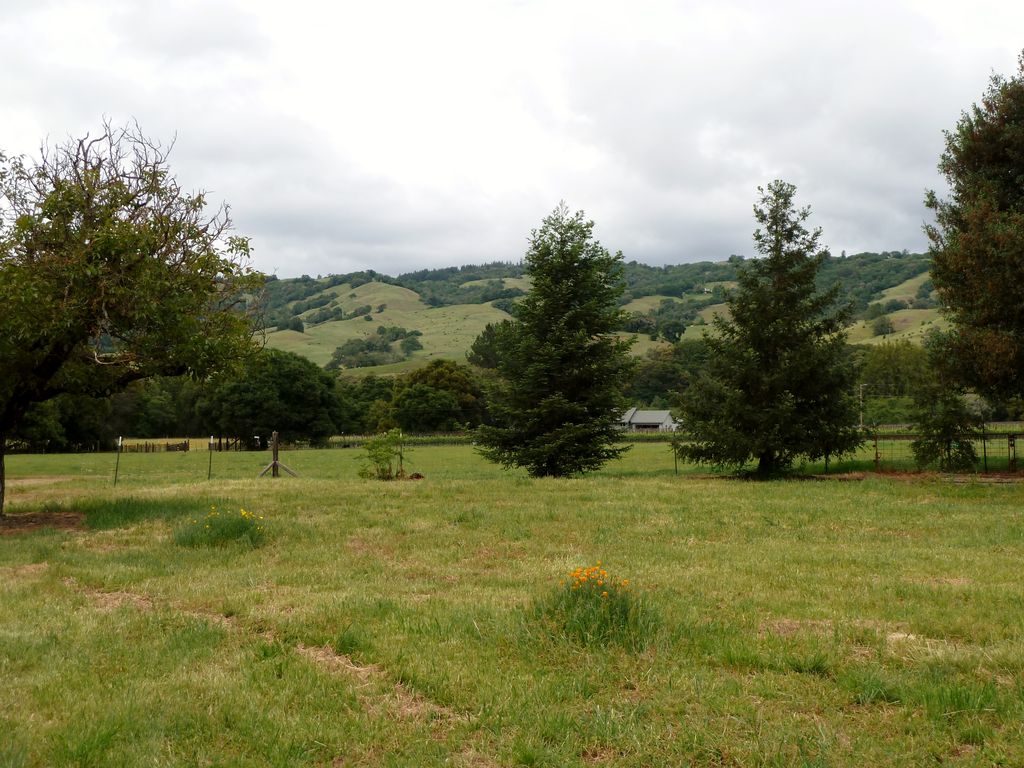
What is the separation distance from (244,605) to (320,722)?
3.61 meters

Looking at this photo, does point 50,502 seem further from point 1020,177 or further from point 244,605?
point 1020,177

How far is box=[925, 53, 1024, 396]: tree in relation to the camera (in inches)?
761

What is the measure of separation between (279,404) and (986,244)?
72.7 metres

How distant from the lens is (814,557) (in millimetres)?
11039

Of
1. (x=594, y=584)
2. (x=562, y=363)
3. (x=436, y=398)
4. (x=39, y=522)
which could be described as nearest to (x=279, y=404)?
(x=436, y=398)

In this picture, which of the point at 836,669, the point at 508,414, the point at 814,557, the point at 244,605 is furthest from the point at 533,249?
the point at 836,669

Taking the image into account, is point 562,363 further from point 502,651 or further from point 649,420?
point 649,420

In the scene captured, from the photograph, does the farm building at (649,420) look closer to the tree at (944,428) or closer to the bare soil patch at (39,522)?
the tree at (944,428)

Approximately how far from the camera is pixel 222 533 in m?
12.7

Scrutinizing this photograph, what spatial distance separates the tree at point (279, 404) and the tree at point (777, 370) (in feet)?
197

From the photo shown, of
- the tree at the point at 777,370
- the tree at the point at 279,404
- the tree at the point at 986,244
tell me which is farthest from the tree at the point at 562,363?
the tree at the point at 279,404

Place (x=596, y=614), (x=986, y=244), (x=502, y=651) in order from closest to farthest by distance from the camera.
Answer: (x=502, y=651) < (x=596, y=614) < (x=986, y=244)

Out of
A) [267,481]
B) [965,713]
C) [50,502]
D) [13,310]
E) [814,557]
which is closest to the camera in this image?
[965,713]

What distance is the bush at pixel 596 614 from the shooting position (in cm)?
677
